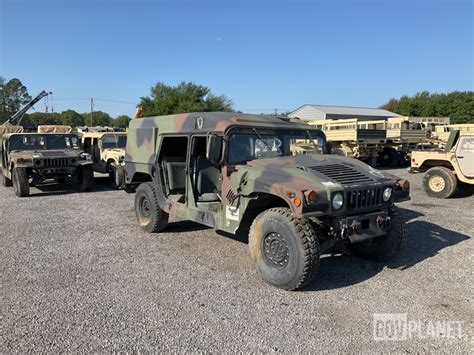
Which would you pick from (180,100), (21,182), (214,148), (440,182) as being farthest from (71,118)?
(214,148)

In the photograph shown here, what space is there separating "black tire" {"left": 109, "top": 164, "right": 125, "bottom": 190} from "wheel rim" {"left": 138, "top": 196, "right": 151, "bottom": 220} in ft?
15.1

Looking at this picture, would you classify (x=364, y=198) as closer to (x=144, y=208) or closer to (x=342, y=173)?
(x=342, y=173)

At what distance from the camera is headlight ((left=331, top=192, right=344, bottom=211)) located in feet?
13.8

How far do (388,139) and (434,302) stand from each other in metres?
15.6

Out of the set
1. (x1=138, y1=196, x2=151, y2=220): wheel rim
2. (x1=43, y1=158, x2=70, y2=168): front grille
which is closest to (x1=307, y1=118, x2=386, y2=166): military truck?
(x1=43, y1=158, x2=70, y2=168): front grille

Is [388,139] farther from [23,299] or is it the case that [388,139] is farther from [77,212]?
[23,299]

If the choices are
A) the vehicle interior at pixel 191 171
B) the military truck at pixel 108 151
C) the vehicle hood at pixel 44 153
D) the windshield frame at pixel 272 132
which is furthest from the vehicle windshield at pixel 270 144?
the vehicle hood at pixel 44 153

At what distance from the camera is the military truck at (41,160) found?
1049cm

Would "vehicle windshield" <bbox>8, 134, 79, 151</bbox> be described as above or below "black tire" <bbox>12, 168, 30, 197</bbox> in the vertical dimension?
above

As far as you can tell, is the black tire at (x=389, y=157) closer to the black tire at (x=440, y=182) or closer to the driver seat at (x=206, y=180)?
the black tire at (x=440, y=182)

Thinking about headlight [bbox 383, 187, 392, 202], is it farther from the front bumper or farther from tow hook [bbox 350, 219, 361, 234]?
tow hook [bbox 350, 219, 361, 234]

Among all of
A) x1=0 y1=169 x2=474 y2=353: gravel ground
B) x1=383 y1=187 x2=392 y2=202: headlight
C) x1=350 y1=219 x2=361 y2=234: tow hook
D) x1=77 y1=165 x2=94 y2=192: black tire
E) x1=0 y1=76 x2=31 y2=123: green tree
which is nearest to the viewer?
x1=0 y1=169 x2=474 y2=353: gravel ground

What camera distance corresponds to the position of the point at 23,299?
411cm

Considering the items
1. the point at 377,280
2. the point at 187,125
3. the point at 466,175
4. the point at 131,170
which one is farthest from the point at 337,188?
the point at 466,175
